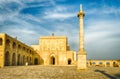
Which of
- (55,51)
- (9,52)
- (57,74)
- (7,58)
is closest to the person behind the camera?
(57,74)

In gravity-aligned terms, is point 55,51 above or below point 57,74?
above

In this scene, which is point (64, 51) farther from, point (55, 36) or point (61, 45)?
point (55, 36)

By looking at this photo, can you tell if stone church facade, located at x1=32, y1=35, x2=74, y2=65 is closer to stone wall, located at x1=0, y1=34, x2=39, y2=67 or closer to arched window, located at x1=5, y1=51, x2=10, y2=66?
stone wall, located at x1=0, y1=34, x2=39, y2=67

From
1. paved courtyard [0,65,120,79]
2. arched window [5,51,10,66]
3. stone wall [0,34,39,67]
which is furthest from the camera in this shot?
arched window [5,51,10,66]

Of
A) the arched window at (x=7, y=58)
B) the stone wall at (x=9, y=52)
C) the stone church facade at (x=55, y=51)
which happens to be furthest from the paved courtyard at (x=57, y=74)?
the stone church facade at (x=55, y=51)

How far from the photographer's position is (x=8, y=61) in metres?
29.0

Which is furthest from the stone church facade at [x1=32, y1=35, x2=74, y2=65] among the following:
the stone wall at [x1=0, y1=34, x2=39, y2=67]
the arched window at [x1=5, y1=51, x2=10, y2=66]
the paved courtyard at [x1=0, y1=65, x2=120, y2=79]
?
the paved courtyard at [x1=0, y1=65, x2=120, y2=79]

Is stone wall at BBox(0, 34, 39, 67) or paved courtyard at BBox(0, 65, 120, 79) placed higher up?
stone wall at BBox(0, 34, 39, 67)

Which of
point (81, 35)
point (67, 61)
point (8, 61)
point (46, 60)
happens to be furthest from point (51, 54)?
point (81, 35)

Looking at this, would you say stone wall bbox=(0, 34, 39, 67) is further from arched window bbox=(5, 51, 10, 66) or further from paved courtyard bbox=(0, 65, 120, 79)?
paved courtyard bbox=(0, 65, 120, 79)

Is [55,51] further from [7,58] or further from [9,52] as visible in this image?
[7,58]

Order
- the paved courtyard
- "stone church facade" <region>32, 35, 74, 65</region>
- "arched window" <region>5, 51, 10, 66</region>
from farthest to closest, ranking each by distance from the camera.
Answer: "stone church facade" <region>32, 35, 74, 65</region> → "arched window" <region>5, 51, 10, 66</region> → the paved courtyard

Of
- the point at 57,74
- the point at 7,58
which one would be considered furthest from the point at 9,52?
the point at 57,74

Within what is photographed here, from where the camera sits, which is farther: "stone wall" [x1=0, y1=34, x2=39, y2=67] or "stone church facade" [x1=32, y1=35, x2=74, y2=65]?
"stone church facade" [x1=32, y1=35, x2=74, y2=65]
